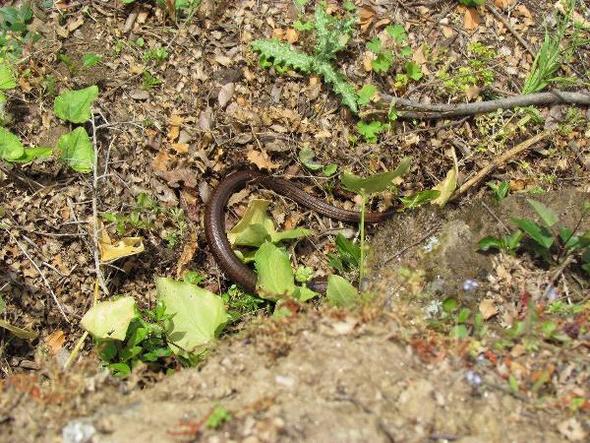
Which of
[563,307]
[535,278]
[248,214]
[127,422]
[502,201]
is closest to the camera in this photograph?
[127,422]

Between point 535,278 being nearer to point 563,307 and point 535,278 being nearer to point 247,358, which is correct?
point 563,307

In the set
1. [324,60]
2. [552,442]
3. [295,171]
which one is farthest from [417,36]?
[552,442]

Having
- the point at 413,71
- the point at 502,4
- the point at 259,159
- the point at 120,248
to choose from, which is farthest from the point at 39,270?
the point at 502,4

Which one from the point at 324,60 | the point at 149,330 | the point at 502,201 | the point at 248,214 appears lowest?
the point at 149,330

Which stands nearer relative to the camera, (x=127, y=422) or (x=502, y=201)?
(x=127, y=422)

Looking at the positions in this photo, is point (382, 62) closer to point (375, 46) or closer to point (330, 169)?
point (375, 46)

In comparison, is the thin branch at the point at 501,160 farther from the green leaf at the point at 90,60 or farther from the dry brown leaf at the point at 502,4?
the green leaf at the point at 90,60

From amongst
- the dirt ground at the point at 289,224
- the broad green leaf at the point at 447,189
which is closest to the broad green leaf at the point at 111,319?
the dirt ground at the point at 289,224
